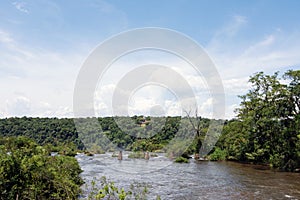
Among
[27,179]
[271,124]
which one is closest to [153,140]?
[271,124]

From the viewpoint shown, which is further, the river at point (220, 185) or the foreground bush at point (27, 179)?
the river at point (220, 185)

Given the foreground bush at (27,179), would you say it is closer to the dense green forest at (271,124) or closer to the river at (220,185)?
the river at (220,185)

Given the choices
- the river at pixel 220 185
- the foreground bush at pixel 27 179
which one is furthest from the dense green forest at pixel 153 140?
the river at pixel 220 185

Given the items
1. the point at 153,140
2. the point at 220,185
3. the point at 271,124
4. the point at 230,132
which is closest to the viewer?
the point at 220,185

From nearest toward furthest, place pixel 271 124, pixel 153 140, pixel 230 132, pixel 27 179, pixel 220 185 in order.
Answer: pixel 27 179, pixel 220 185, pixel 271 124, pixel 230 132, pixel 153 140

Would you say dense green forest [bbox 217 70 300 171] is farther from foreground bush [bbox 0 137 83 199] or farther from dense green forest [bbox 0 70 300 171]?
foreground bush [bbox 0 137 83 199]

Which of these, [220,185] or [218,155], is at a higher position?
[218,155]

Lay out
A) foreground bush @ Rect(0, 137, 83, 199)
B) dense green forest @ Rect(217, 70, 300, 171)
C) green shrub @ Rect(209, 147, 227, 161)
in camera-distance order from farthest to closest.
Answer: green shrub @ Rect(209, 147, 227, 161) → dense green forest @ Rect(217, 70, 300, 171) → foreground bush @ Rect(0, 137, 83, 199)

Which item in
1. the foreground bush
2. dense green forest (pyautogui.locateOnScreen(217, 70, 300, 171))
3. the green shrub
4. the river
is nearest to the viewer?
the foreground bush

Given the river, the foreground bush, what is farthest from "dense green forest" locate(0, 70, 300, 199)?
the river

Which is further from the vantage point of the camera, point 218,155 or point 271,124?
point 218,155

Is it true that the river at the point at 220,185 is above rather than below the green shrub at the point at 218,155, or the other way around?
below

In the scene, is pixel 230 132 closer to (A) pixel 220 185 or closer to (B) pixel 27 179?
(A) pixel 220 185

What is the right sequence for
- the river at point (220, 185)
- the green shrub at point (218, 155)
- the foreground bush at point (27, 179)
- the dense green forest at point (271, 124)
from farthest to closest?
the green shrub at point (218, 155) < the dense green forest at point (271, 124) < the river at point (220, 185) < the foreground bush at point (27, 179)
